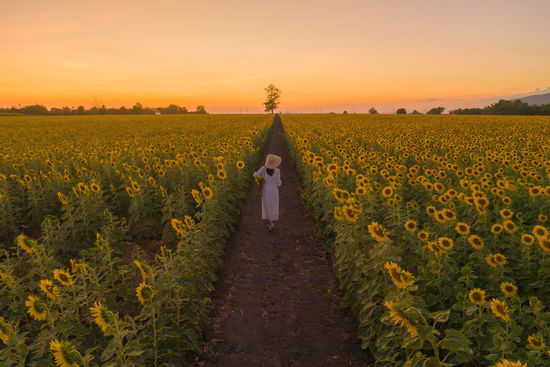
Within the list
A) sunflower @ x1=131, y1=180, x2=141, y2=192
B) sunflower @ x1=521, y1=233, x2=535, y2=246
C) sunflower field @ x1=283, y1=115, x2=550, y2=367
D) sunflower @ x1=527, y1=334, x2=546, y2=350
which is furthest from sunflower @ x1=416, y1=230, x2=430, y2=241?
sunflower @ x1=131, y1=180, x2=141, y2=192

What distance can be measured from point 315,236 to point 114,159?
7.12 m

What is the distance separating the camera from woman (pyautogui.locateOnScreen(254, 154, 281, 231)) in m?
7.80

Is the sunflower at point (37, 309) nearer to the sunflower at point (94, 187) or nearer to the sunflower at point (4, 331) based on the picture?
the sunflower at point (4, 331)

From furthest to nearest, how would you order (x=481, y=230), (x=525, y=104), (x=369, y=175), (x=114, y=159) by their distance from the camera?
(x=525, y=104) → (x=114, y=159) → (x=369, y=175) → (x=481, y=230)

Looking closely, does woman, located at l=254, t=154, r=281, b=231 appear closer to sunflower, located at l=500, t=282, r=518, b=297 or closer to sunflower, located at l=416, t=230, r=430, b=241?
sunflower, located at l=416, t=230, r=430, b=241

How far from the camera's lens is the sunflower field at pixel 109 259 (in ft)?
9.25

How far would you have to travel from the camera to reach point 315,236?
25.2ft

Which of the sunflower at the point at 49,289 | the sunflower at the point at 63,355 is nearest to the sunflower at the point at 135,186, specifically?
the sunflower at the point at 49,289

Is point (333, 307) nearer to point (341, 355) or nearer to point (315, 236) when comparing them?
point (341, 355)

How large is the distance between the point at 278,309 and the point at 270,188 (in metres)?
3.49

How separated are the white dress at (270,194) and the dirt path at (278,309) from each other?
0.54 meters

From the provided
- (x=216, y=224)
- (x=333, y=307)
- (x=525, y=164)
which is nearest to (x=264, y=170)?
(x=216, y=224)

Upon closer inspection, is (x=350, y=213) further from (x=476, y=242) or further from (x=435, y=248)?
(x=476, y=242)

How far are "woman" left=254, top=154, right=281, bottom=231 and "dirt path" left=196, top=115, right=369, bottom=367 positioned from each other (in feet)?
1.78
